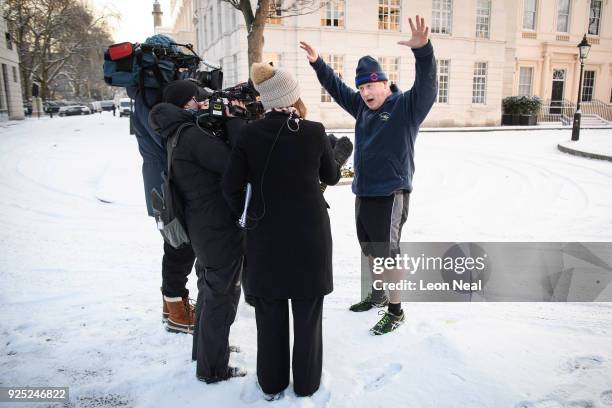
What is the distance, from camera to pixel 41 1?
4031cm

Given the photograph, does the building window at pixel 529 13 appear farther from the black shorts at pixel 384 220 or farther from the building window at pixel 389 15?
the black shorts at pixel 384 220

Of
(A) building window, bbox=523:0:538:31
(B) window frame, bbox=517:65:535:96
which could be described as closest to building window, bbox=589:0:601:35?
(A) building window, bbox=523:0:538:31

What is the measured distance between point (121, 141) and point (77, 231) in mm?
12183

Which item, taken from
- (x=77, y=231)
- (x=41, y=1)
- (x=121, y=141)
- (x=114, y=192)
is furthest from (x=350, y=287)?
(x=41, y=1)

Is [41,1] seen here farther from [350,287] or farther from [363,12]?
[350,287]

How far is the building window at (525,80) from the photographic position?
99.2 feet

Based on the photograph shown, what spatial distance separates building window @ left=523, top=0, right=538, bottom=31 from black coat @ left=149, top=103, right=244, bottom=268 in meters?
32.8

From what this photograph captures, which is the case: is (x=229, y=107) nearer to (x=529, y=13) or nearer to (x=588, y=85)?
(x=529, y=13)

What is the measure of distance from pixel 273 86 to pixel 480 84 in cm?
2848

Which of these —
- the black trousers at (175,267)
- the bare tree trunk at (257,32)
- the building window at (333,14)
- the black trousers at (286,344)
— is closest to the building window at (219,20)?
the building window at (333,14)

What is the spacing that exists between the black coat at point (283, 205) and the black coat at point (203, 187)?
24 centimetres

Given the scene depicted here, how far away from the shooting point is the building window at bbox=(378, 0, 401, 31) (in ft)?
82.2

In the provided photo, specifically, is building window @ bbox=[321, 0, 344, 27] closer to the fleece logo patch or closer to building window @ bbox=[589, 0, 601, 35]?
building window @ bbox=[589, 0, 601, 35]

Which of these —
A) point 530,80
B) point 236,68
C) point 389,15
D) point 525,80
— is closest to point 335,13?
point 389,15
